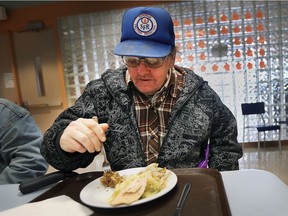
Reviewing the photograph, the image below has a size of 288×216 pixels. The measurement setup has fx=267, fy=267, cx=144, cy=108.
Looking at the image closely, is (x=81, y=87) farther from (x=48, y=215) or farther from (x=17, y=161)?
(x=48, y=215)

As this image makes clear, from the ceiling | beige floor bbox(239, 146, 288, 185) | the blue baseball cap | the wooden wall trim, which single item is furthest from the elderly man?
the wooden wall trim

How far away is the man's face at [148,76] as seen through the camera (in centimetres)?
99

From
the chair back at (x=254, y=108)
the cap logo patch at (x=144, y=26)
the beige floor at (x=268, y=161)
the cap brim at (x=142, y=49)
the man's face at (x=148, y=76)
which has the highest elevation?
the cap logo patch at (x=144, y=26)

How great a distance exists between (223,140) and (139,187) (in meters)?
0.56

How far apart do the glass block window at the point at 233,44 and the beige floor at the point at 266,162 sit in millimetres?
240

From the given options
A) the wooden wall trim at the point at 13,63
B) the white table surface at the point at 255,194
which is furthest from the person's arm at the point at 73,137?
the wooden wall trim at the point at 13,63

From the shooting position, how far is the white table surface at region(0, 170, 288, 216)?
528 mm

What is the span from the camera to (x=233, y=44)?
12.2ft

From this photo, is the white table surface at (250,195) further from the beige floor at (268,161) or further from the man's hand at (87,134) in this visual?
the beige floor at (268,161)

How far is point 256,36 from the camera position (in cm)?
366

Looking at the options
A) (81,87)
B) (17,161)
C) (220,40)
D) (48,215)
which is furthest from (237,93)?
(48,215)

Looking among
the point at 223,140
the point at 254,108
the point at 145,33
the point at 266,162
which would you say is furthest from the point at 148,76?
the point at 254,108

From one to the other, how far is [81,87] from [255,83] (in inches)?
102

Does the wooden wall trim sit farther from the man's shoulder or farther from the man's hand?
the man's hand
